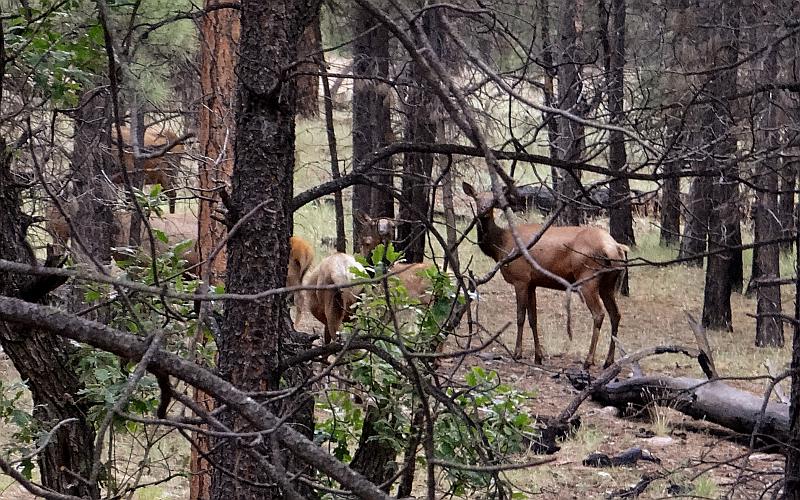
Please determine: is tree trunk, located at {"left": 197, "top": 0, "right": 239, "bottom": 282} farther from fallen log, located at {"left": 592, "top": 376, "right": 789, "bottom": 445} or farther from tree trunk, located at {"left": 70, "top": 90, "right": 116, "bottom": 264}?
fallen log, located at {"left": 592, "top": 376, "right": 789, "bottom": 445}

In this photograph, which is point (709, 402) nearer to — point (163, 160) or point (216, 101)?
point (216, 101)

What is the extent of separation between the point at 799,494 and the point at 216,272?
3972 millimetres

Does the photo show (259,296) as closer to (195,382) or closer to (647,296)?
(195,382)

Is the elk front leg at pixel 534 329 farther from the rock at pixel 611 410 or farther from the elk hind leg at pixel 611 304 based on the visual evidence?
the rock at pixel 611 410

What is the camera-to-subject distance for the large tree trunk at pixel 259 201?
3.48 metres

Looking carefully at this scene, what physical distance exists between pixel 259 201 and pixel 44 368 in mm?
2052

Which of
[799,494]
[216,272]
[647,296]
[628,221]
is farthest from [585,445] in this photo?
[628,221]

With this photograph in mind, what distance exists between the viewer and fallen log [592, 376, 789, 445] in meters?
8.18

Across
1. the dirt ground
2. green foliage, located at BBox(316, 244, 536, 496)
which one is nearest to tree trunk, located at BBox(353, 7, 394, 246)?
the dirt ground

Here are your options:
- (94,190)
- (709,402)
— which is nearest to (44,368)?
(94,190)

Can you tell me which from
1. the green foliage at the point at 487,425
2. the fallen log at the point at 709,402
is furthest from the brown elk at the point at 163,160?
the fallen log at the point at 709,402

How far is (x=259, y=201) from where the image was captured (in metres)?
3.51

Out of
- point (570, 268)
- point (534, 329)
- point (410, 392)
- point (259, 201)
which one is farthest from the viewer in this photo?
point (570, 268)

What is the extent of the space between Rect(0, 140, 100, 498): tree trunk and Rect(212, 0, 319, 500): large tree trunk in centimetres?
144
